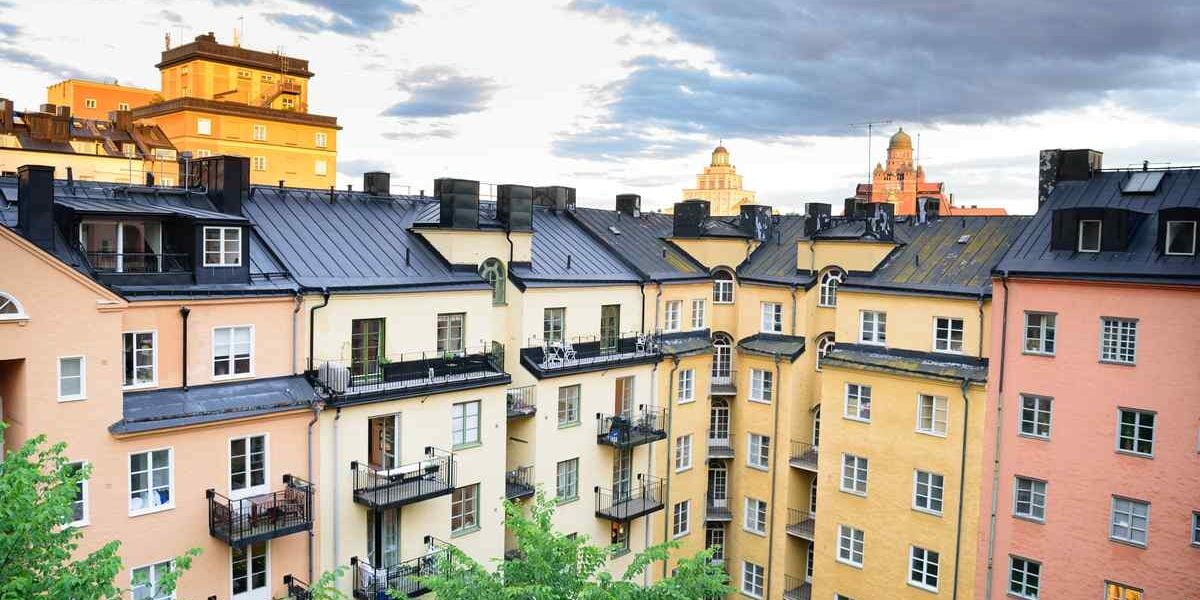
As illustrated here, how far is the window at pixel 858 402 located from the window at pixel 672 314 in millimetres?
9844

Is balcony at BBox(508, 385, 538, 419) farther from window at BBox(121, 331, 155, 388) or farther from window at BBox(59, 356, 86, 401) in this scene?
window at BBox(59, 356, 86, 401)

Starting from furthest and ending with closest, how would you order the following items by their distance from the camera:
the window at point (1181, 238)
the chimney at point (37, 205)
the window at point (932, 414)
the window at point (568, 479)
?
the window at point (568, 479), the window at point (932, 414), the window at point (1181, 238), the chimney at point (37, 205)

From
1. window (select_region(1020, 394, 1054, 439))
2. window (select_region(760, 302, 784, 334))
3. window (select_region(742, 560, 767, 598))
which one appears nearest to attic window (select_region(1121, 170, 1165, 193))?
window (select_region(1020, 394, 1054, 439))

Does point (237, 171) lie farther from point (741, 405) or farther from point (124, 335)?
point (741, 405)

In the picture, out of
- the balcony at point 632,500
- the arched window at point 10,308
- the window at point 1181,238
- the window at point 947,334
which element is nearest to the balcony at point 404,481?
the balcony at point 632,500

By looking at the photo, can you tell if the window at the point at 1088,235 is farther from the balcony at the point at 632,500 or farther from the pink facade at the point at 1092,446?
the balcony at the point at 632,500

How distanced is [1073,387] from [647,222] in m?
26.4

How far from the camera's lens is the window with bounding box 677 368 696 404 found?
46000 millimetres

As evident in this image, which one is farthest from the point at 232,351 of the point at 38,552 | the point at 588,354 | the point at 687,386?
the point at 687,386

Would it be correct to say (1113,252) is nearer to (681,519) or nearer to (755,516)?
(755,516)

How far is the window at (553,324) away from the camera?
39.6 meters

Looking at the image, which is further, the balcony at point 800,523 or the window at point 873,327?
the balcony at point 800,523

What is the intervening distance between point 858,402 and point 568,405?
1439 centimetres

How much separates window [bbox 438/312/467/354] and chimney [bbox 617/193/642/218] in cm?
2075
